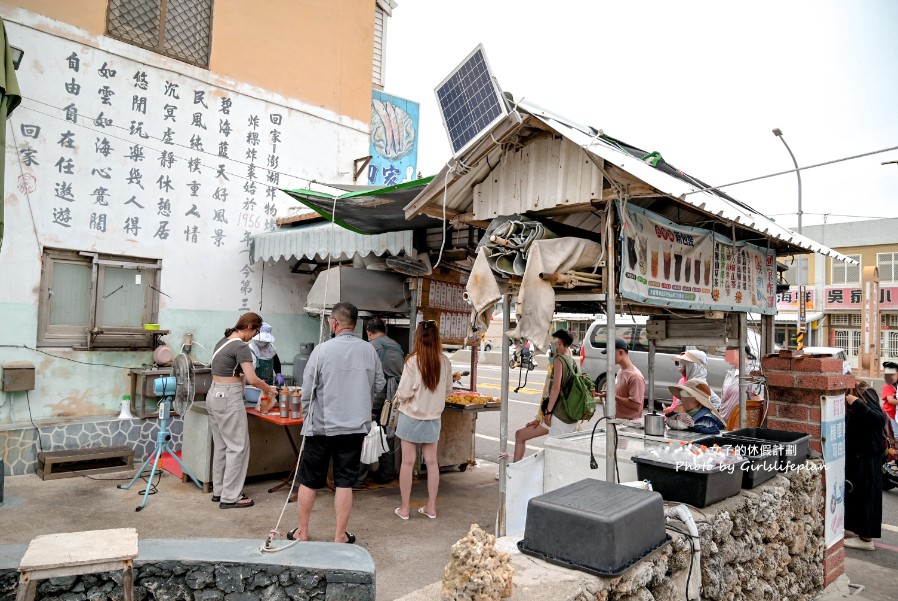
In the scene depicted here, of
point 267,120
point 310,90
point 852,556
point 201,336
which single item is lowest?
point 852,556

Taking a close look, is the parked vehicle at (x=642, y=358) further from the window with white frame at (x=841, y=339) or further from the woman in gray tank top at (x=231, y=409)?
the window with white frame at (x=841, y=339)

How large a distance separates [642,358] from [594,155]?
36.3ft

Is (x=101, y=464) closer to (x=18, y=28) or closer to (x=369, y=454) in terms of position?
(x=369, y=454)

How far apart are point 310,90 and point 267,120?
1.05 meters

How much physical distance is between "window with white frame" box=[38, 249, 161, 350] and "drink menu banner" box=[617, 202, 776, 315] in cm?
629

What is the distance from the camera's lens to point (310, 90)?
926 cm

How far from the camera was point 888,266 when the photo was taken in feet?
86.8

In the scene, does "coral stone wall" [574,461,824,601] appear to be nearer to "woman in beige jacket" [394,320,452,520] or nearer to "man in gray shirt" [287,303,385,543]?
"man in gray shirt" [287,303,385,543]

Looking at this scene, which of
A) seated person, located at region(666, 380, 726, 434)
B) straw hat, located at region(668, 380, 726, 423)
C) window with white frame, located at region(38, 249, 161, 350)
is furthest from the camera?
window with white frame, located at region(38, 249, 161, 350)

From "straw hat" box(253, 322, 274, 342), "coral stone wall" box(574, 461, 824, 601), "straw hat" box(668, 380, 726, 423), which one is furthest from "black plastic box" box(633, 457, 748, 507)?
"straw hat" box(253, 322, 274, 342)

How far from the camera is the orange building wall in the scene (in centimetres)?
818

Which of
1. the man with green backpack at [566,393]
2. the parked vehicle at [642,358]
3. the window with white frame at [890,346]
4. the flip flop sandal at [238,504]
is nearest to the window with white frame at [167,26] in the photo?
the flip flop sandal at [238,504]

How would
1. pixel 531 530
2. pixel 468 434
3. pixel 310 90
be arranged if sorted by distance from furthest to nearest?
pixel 310 90, pixel 468 434, pixel 531 530

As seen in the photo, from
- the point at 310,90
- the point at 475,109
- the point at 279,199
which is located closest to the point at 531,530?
the point at 475,109
